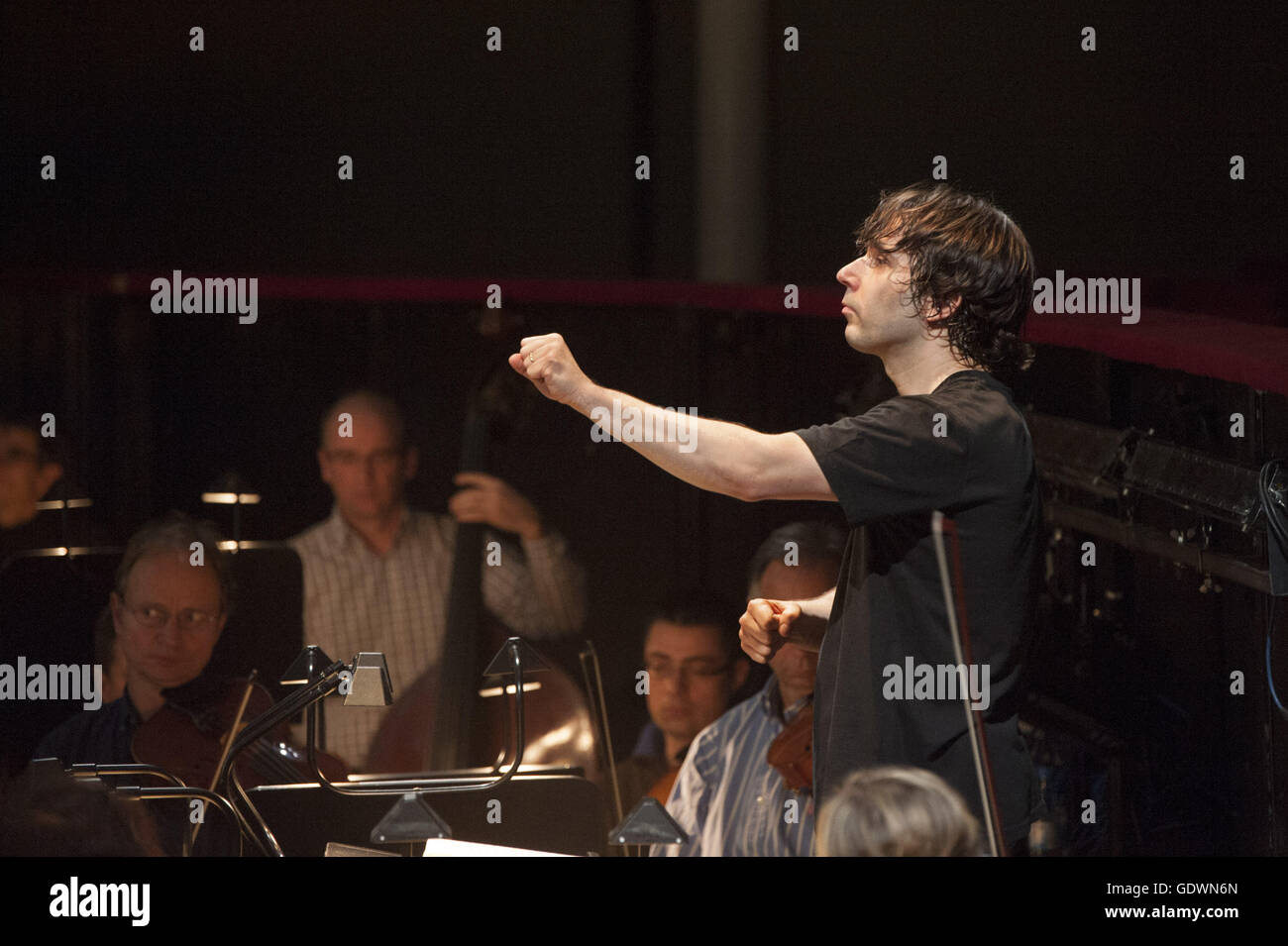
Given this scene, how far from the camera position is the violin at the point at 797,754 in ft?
7.73

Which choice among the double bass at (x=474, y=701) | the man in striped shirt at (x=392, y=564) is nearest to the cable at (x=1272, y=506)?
the double bass at (x=474, y=701)

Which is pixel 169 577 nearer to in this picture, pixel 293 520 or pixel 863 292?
pixel 293 520

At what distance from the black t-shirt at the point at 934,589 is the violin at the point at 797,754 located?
64 cm

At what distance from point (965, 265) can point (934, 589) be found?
42 centimetres

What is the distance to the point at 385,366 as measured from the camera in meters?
2.99

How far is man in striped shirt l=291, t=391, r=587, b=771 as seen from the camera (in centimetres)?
293

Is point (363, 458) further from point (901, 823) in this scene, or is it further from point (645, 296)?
point (901, 823)

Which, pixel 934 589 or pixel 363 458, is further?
pixel 363 458

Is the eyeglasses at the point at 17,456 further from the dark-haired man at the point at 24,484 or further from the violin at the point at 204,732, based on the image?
the violin at the point at 204,732

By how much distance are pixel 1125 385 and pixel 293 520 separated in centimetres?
172

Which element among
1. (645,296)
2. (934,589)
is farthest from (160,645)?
(934,589)

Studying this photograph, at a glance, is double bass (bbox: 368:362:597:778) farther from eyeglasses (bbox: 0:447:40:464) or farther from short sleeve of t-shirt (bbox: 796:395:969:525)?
short sleeve of t-shirt (bbox: 796:395:969:525)

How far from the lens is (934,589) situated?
1676 millimetres
